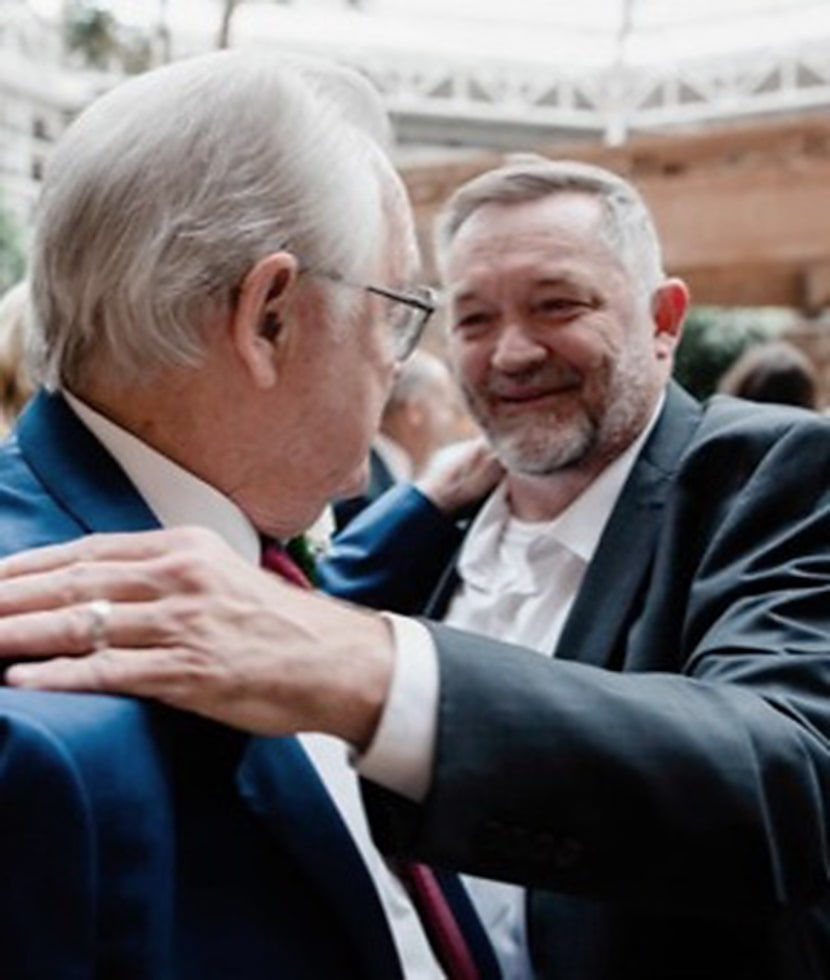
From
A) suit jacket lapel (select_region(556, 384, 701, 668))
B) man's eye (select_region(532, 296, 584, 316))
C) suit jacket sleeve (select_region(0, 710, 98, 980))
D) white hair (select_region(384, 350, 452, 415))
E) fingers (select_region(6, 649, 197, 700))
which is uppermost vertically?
fingers (select_region(6, 649, 197, 700))

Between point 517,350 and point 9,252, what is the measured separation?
6.68 m

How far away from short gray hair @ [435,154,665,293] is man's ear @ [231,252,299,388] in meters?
1.02

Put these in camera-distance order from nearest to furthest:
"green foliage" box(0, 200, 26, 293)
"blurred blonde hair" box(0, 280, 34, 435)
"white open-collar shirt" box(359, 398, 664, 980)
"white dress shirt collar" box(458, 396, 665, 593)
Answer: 1. "white open-collar shirt" box(359, 398, 664, 980)
2. "white dress shirt collar" box(458, 396, 665, 593)
3. "blurred blonde hair" box(0, 280, 34, 435)
4. "green foliage" box(0, 200, 26, 293)

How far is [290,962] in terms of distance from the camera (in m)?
1.15

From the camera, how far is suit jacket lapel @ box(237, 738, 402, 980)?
46.0 inches

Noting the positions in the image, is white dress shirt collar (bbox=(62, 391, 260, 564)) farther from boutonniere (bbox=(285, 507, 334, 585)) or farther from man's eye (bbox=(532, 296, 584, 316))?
man's eye (bbox=(532, 296, 584, 316))

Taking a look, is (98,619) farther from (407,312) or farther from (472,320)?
(472,320)

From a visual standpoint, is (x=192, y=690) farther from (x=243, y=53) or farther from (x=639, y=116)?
(x=639, y=116)

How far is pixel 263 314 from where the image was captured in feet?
4.07

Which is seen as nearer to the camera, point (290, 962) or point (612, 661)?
point (290, 962)

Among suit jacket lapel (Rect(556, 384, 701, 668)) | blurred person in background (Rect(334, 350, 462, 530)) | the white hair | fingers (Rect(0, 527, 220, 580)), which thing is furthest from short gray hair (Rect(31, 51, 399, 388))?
the white hair

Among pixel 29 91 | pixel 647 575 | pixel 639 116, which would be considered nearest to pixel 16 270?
pixel 647 575

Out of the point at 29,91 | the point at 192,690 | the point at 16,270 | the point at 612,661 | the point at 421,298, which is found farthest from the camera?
the point at 29,91

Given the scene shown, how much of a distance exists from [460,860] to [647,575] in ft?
2.40
